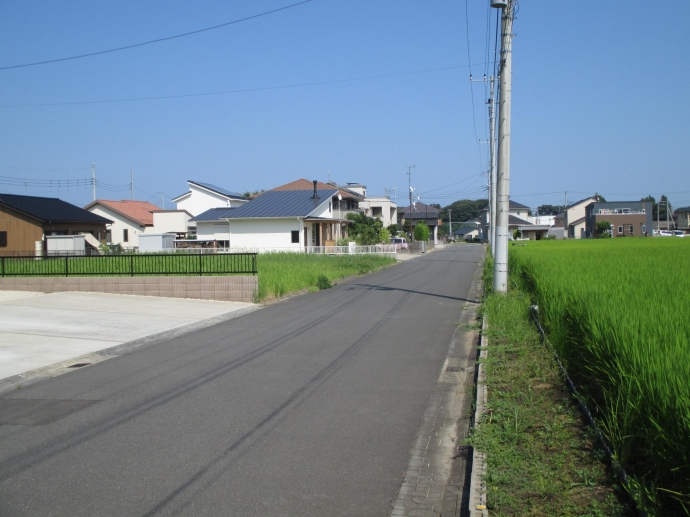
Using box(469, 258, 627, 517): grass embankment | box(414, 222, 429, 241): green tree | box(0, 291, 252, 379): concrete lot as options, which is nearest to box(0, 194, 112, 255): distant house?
box(0, 291, 252, 379): concrete lot

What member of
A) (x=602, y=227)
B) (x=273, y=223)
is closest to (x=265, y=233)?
(x=273, y=223)

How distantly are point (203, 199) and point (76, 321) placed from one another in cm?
4883

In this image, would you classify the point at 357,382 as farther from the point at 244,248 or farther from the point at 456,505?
the point at 244,248

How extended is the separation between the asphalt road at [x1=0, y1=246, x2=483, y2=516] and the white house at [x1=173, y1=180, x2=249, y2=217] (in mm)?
49821

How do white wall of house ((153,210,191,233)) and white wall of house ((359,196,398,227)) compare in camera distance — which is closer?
white wall of house ((153,210,191,233))

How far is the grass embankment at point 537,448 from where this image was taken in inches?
149

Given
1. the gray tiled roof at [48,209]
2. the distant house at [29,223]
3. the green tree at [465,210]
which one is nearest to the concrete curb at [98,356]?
the distant house at [29,223]

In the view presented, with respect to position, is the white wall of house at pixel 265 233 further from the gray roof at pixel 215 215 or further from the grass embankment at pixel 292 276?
the grass embankment at pixel 292 276

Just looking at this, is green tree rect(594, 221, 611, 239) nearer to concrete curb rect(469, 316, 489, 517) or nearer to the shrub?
the shrub

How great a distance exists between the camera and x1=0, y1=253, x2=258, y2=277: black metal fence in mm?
17531

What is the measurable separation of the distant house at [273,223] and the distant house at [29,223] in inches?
385

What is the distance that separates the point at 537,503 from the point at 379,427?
230 centimetres

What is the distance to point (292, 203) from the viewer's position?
45.7 m

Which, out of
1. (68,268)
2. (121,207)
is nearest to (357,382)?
(68,268)
